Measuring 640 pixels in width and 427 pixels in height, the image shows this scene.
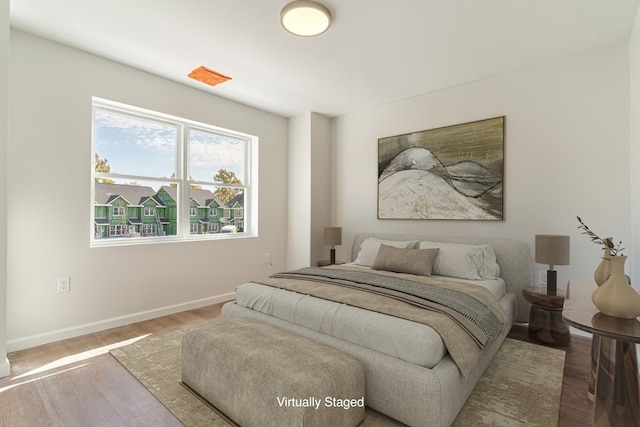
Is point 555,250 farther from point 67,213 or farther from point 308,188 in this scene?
point 67,213

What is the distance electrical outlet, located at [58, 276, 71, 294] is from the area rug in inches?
31.9

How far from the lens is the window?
10.2ft

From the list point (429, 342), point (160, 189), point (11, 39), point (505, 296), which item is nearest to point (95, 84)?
point (11, 39)

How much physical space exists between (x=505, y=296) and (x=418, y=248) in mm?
930

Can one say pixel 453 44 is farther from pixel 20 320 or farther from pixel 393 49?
pixel 20 320

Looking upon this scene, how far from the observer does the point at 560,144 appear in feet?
9.78

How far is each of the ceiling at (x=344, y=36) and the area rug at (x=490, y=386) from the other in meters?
2.61

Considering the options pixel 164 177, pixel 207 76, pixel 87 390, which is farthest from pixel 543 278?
pixel 164 177

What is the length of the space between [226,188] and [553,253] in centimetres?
370

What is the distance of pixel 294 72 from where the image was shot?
3.23 meters

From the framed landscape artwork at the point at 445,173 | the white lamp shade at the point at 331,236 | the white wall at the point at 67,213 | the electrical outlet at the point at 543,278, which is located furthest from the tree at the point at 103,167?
the electrical outlet at the point at 543,278

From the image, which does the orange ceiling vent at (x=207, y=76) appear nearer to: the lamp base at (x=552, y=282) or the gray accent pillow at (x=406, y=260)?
the gray accent pillow at (x=406, y=260)

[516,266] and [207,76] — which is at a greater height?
[207,76]

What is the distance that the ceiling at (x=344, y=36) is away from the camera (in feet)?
7.32
